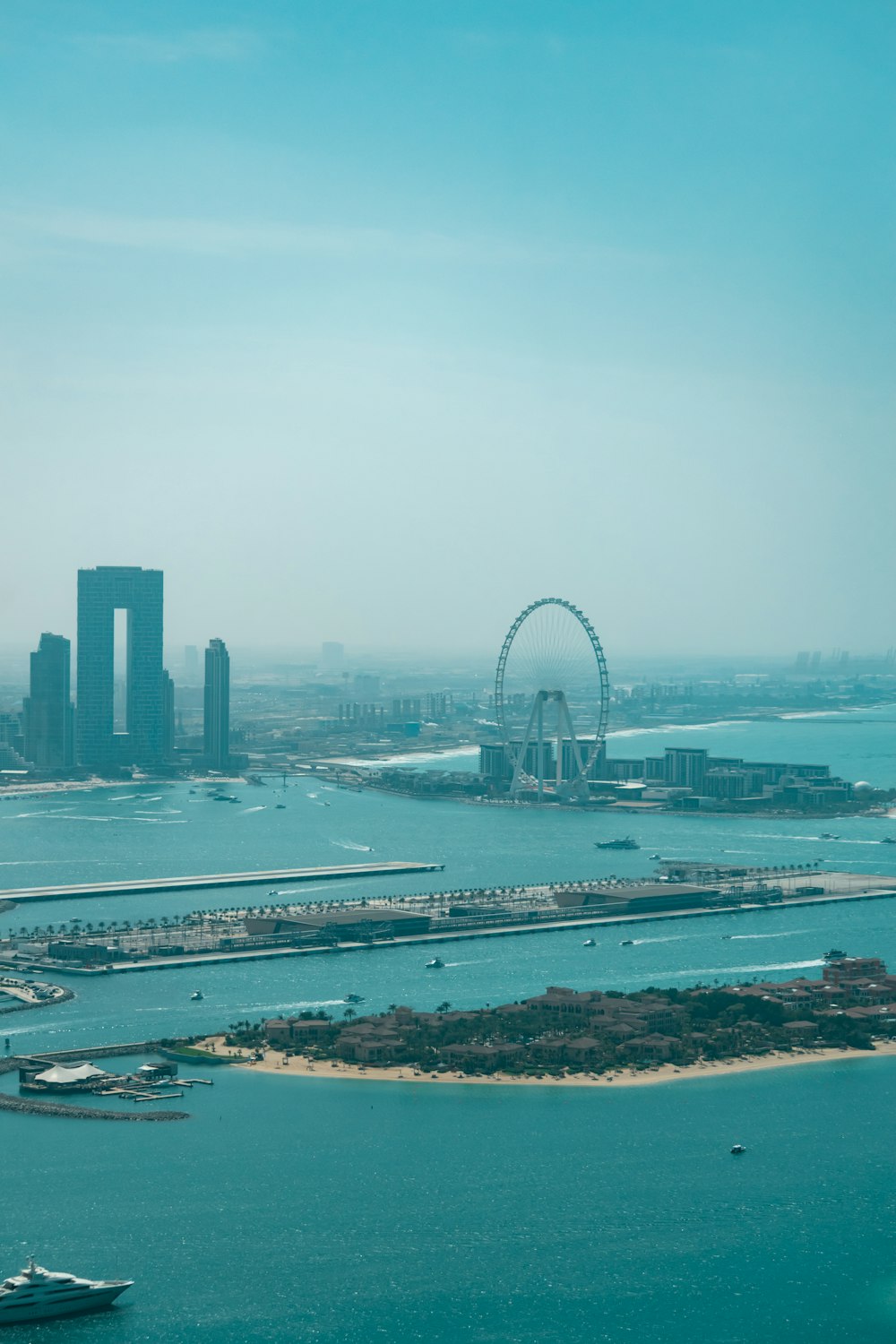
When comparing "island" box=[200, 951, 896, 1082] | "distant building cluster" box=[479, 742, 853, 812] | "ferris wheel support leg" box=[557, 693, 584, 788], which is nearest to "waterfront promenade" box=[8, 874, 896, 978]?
"island" box=[200, 951, 896, 1082]

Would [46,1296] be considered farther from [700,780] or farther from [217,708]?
[217,708]

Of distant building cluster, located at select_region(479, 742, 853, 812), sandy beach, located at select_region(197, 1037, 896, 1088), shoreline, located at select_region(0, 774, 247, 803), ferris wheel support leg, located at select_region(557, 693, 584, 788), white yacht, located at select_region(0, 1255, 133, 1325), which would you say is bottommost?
white yacht, located at select_region(0, 1255, 133, 1325)

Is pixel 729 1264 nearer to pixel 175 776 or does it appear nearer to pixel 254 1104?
pixel 254 1104

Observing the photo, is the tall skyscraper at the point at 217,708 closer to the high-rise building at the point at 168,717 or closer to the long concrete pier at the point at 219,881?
the high-rise building at the point at 168,717

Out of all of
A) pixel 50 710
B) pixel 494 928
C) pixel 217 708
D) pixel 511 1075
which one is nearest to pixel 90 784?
pixel 50 710

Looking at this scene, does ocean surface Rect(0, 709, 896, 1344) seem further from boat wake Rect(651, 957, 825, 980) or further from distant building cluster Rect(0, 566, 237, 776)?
distant building cluster Rect(0, 566, 237, 776)

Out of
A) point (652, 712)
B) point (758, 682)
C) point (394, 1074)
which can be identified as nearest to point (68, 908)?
point (394, 1074)

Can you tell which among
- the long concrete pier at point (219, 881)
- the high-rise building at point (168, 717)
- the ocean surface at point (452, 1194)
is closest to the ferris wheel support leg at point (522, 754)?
the high-rise building at point (168, 717)
